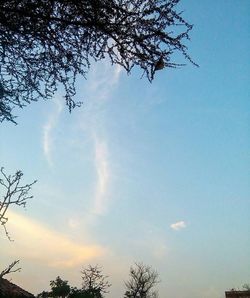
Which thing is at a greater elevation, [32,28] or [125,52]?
[125,52]

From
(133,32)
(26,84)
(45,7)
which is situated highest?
(133,32)

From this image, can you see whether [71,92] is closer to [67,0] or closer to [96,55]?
[96,55]

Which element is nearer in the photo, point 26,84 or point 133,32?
point 133,32

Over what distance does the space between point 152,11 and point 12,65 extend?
217 cm

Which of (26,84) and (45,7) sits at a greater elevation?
(45,7)

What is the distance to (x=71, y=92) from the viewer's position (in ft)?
17.7

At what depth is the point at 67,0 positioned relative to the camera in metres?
4.57

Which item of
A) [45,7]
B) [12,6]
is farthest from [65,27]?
[12,6]

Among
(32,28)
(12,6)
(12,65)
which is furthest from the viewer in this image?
(12,65)

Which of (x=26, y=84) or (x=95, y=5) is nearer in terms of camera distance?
(x=95, y=5)

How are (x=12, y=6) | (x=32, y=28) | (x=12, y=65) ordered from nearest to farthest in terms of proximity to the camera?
(x=12, y=6) < (x=32, y=28) < (x=12, y=65)

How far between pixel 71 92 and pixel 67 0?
1.35 meters

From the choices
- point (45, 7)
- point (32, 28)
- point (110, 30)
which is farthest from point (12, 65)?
point (110, 30)

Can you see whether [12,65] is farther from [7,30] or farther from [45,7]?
[45,7]
